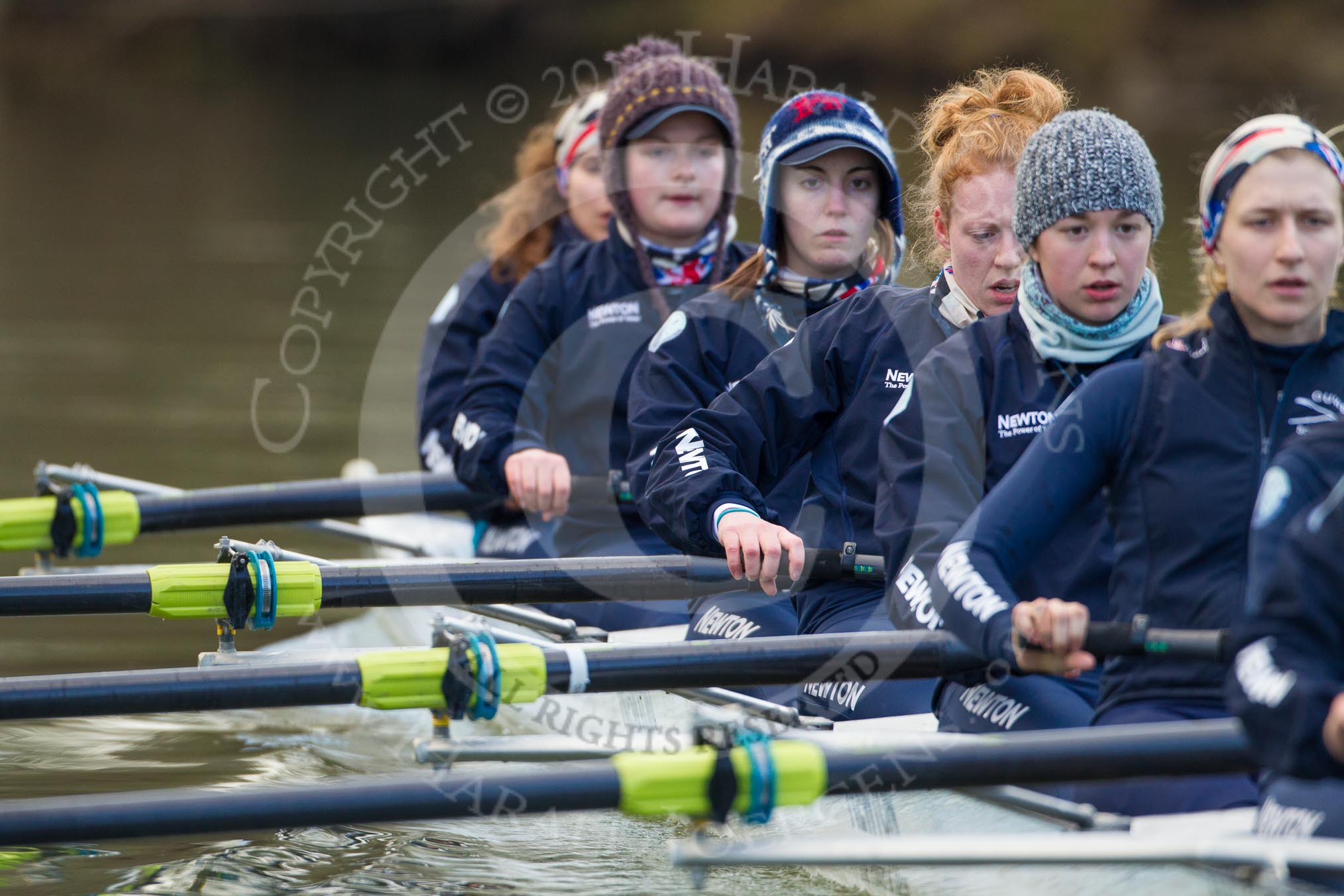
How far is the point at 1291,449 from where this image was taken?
8.57 feet

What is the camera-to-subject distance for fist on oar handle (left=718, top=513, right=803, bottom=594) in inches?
141

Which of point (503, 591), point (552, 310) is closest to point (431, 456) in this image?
point (552, 310)

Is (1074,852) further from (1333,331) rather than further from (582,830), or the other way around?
(582,830)

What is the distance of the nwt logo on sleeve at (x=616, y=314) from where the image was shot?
532cm

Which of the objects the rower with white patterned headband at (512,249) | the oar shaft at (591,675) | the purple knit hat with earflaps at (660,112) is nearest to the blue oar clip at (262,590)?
the oar shaft at (591,675)

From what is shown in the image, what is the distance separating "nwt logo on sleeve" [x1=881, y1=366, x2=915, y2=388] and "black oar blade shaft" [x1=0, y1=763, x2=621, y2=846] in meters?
1.36

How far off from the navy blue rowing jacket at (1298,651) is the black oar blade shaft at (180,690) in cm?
155

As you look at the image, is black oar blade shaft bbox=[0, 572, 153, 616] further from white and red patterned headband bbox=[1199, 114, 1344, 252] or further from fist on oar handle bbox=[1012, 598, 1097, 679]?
white and red patterned headband bbox=[1199, 114, 1344, 252]

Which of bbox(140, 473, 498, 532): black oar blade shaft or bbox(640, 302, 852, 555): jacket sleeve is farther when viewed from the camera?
bbox(140, 473, 498, 532): black oar blade shaft

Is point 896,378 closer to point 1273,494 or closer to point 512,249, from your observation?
point 1273,494

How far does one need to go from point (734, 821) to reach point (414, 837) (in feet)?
3.08

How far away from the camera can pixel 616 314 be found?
5.34 m

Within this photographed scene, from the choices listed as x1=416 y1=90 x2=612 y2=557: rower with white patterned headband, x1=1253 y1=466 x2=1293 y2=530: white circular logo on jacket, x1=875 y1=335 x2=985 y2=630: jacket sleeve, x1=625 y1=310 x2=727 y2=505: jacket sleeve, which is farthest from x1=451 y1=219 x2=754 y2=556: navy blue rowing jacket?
x1=1253 y1=466 x2=1293 y2=530: white circular logo on jacket

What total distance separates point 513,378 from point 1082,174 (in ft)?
8.85
